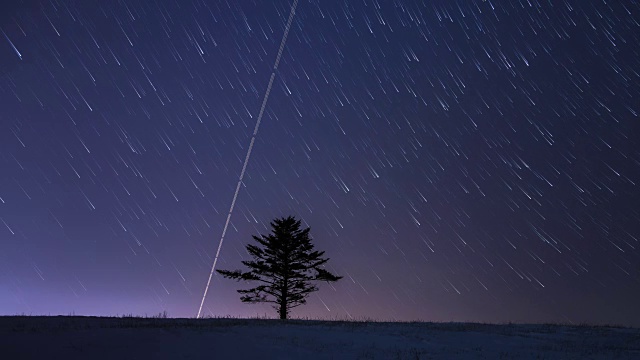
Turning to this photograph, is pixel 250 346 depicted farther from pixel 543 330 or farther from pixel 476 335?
pixel 543 330

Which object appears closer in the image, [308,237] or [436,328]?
[436,328]

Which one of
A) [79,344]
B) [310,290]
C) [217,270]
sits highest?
[217,270]

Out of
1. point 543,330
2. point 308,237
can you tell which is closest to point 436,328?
point 543,330

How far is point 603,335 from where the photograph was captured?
2328 cm

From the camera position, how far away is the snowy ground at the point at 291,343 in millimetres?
14143

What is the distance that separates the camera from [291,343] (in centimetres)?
1692

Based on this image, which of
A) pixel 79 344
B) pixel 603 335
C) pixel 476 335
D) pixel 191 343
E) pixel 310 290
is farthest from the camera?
pixel 310 290

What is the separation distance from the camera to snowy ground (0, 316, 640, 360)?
46.4ft

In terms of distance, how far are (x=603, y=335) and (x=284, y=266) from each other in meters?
19.4

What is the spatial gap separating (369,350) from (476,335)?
7028 mm

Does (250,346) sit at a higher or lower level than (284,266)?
lower

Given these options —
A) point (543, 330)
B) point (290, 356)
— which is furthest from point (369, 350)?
point (543, 330)

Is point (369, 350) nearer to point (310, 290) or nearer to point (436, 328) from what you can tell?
point (436, 328)

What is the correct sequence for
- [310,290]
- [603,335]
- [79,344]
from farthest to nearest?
[310,290]
[603,335]
[79,344]
